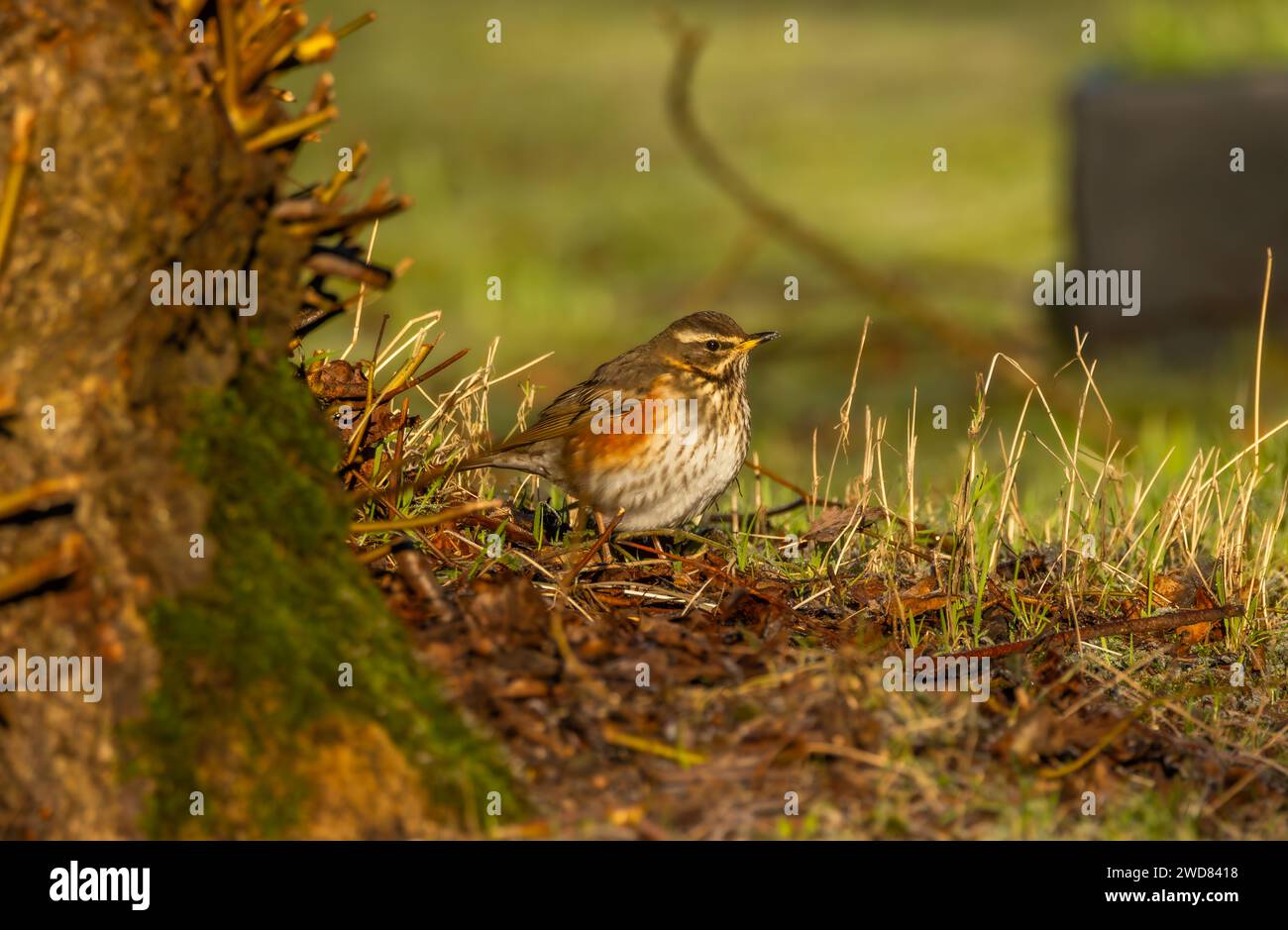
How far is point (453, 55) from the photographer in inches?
1106

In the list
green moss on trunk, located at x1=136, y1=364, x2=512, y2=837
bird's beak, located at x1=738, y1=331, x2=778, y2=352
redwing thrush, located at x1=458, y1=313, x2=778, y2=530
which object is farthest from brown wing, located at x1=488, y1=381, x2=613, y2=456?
green moss on trunk, located at x1=136, y1=364, x2=512, y2=837

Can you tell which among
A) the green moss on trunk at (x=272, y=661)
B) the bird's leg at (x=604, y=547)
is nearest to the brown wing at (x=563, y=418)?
the bird's leg at (x=604, y=547)

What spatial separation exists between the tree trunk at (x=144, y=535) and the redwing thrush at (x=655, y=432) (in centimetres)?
216

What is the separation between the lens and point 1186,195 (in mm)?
13891

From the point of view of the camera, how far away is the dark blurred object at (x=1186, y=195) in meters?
13.6

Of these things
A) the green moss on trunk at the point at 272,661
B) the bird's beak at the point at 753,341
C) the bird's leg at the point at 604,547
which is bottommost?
the green moss on trunk at the point at 272,661

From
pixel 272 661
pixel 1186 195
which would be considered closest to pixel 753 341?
pixel 272 661

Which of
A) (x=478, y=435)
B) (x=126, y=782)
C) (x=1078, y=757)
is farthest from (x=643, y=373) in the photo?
(x=126, y=782)

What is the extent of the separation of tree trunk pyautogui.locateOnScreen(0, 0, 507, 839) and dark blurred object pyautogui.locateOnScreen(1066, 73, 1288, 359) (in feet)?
35.2

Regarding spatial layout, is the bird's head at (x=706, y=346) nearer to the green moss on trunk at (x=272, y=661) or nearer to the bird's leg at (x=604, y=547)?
the bird's leg at (x=604, y=547)

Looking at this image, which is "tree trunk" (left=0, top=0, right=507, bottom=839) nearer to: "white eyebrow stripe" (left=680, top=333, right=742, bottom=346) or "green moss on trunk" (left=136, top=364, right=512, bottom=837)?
"green moss on trunk" (left=136, top=364, right=512, bottom=837)

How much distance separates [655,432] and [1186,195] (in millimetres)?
8564

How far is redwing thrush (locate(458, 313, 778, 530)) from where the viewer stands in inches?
262
